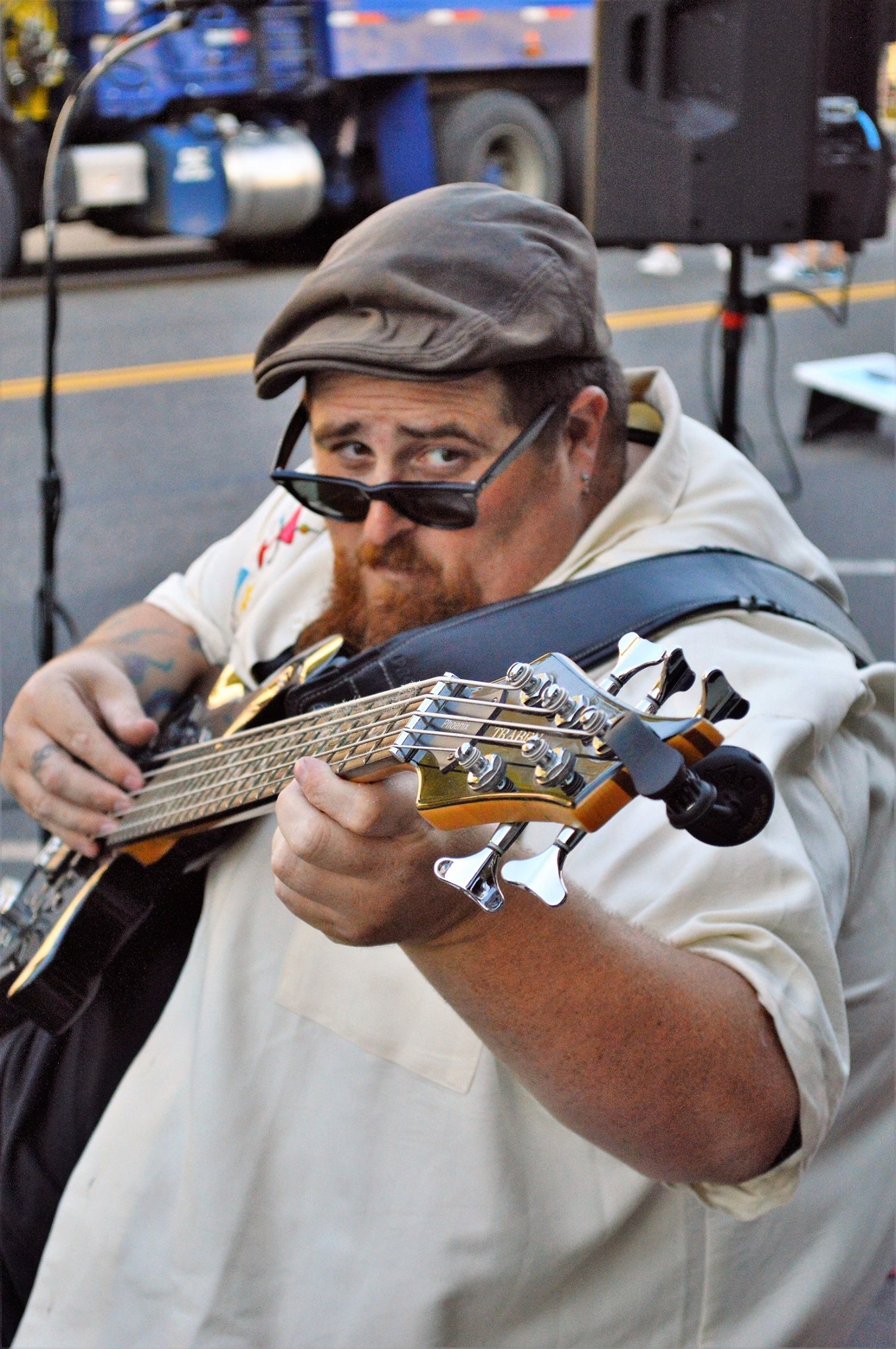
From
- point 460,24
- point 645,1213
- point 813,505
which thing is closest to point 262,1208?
point 645,1213

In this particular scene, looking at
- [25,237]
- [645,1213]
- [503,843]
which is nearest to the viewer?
[503,843]

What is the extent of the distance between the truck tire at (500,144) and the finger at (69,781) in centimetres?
685

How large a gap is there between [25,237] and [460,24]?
328cm

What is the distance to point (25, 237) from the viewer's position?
370 inches

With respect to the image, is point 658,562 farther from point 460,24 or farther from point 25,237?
point 25,237

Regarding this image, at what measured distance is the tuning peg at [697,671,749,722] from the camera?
89 cm

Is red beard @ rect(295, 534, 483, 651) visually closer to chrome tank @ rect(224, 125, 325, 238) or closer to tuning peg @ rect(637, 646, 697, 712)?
tuning peg @ rect(637, 646, 697, 712)

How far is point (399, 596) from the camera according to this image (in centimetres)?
157

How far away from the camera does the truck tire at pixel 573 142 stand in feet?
28.8

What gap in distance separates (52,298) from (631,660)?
173cm

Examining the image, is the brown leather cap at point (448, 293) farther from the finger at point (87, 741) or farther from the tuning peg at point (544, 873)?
the tuning peg at point (544, 873)

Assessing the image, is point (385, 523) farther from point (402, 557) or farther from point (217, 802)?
point (217, 802)

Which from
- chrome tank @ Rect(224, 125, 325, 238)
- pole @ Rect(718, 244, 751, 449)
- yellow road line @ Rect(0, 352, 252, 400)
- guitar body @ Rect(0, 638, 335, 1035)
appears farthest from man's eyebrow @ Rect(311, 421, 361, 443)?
chrome tank @ Rect(224, 125, 325, 238)

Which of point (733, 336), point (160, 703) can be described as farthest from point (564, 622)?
point (733, 336)
